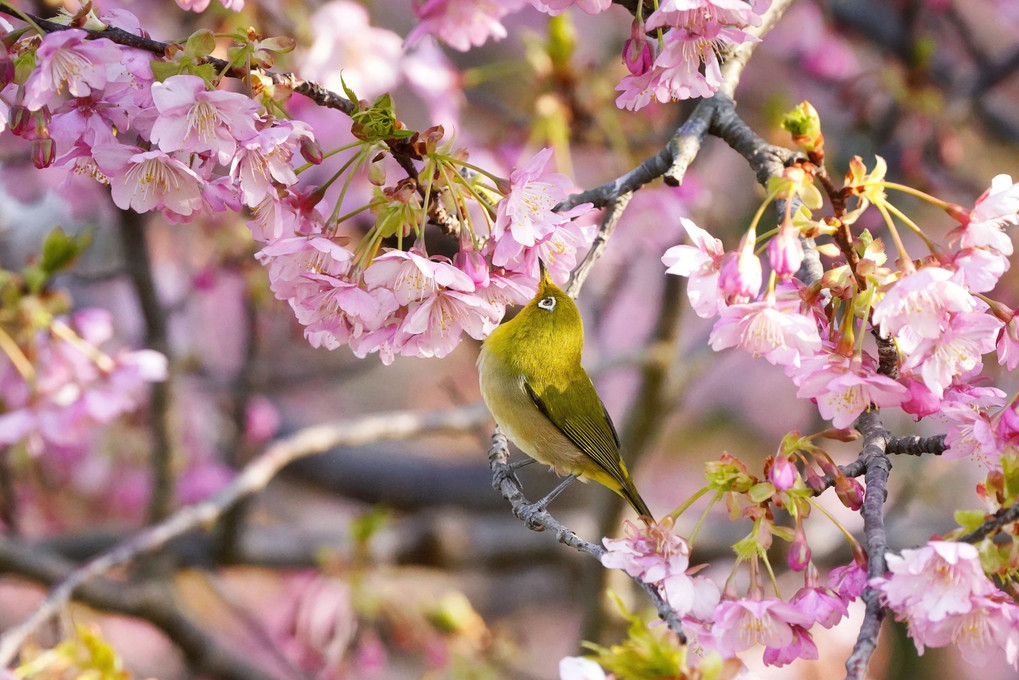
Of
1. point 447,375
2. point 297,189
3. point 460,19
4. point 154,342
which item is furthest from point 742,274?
point 447,375

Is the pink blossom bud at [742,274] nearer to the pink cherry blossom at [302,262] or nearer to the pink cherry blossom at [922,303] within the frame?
the pink cherry blossom at [922,303]

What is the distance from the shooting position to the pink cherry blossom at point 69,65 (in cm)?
113

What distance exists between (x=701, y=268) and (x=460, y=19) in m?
0.95

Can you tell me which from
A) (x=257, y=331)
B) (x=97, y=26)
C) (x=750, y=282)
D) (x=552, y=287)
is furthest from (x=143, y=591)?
(x=750, y=282)

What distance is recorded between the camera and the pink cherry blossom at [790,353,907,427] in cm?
117

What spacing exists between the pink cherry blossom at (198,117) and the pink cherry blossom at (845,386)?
81cm

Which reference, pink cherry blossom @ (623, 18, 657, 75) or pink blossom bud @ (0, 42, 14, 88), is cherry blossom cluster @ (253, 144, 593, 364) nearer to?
pink cherry blossom @ (623, 18, 657, 75)

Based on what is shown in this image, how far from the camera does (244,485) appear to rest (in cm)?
242

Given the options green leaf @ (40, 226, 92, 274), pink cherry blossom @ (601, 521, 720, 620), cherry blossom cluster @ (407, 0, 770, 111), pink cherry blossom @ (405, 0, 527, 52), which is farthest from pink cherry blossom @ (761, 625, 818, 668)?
green leaf @ (40, 226, 92, 274)

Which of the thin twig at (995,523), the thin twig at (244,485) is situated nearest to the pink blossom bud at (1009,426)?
the thin twig at (995,523)

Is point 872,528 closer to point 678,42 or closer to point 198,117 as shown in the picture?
point 678,42

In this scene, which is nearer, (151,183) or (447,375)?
(151,183)

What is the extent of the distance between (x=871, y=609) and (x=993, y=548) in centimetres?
21

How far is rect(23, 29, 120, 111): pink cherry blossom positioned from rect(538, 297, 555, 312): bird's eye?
33.3 inches
